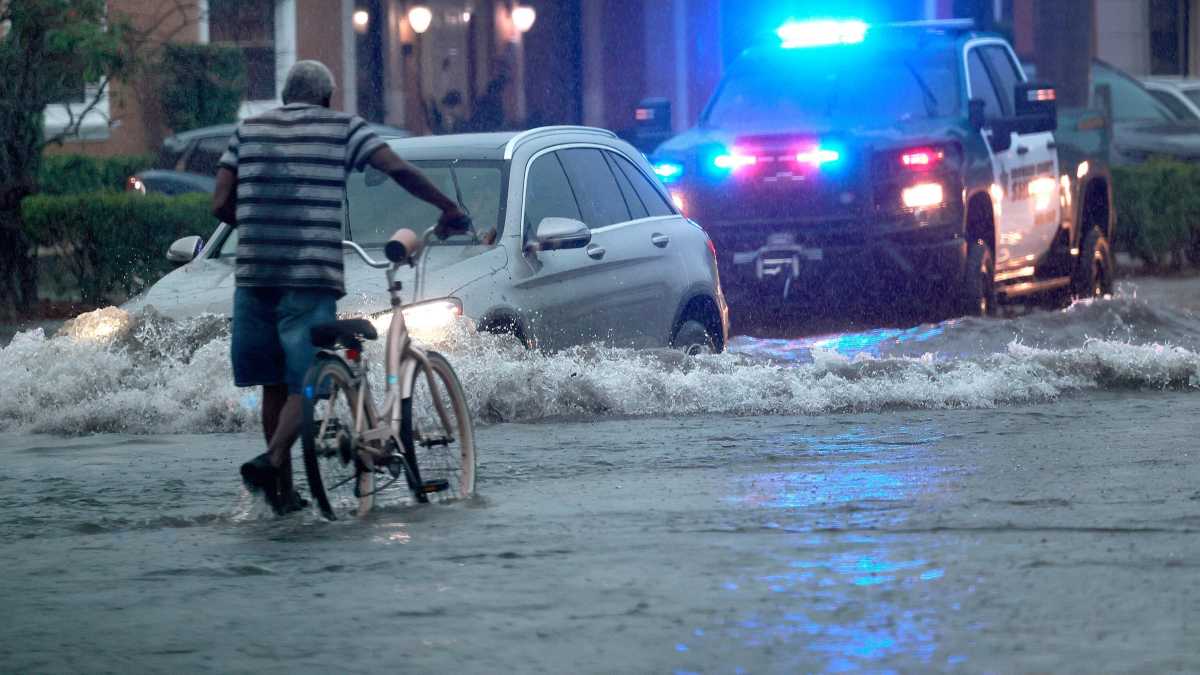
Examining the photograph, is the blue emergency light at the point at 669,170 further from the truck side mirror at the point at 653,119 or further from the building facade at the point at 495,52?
the building facade at the point at 495,52

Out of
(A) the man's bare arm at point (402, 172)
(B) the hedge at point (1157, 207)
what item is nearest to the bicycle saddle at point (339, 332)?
(A) the man's bare arm at point (402, 172)

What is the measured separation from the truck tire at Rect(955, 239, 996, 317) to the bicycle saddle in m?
7.69

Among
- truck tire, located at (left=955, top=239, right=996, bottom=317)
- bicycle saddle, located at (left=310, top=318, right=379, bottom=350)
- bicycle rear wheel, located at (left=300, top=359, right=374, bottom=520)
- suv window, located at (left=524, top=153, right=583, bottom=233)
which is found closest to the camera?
bicycle rear wheel, located at (left=300, top=359, right=374, bottom=520)

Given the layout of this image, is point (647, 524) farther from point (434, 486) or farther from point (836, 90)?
point (836, 90)

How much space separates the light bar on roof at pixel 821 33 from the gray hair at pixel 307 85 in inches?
332

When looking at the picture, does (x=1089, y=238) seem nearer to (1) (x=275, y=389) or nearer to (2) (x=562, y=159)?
(2) (x=562, y=159)

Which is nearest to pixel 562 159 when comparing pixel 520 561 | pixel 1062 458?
pixel 1062 458

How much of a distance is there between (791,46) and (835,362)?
5.08m

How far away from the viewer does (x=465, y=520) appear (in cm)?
718

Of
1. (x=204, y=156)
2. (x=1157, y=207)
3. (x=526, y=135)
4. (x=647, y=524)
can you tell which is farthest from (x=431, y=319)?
(x=204, y=156)

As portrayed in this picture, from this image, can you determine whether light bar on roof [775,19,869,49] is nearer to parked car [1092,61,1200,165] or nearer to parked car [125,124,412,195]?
parked car [125,124,412,195]

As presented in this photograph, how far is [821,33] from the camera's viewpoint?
15.5 metres

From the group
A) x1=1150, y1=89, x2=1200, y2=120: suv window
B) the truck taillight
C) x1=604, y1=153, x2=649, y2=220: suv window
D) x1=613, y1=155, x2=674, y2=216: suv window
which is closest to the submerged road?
x1=604, y1=153, x2=649, y2=220: suv window

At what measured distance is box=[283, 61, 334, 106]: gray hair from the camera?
→ 743cm
